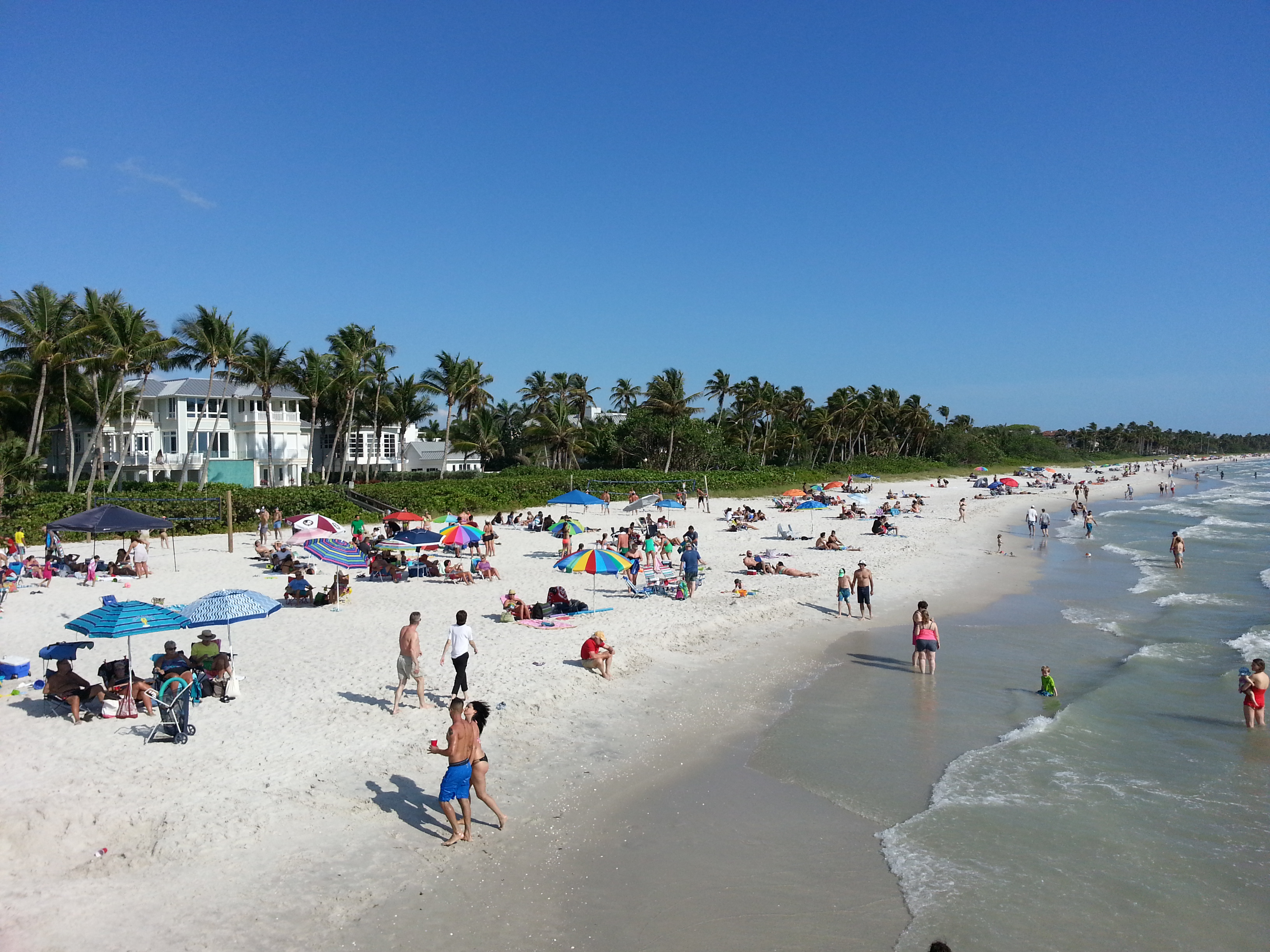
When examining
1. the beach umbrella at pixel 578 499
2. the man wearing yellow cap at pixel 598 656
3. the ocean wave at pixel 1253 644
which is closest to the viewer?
the man wearing yellow cap at pixel 598 656

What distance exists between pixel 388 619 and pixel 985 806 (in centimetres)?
1163

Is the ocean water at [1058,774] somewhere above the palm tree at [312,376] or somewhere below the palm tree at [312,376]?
below

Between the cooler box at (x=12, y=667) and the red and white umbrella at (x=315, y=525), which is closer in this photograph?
the cooler box at (x=12, y=667)

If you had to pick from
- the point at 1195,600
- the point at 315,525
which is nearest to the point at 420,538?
the point at 315,525

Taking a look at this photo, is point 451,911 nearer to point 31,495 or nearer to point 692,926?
point 692,926

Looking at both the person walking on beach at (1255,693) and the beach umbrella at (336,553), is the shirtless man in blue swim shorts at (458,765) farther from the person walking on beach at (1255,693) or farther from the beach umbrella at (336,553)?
the beach umbrella at (336,553)

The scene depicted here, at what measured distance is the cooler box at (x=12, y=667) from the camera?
11.3 metres

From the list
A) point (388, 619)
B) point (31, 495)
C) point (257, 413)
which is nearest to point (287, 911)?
point (388, 619)

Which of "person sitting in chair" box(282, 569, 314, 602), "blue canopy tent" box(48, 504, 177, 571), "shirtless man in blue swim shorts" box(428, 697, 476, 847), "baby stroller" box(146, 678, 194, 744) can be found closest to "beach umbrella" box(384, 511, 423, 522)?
"blue canopy tent" box(48, 504, 177, 571)

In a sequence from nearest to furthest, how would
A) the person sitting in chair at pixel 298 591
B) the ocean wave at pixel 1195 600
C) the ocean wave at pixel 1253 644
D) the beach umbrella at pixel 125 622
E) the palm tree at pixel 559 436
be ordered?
the beach umbrella at pixel 125 622 → the ocean wave at pixel 1253 644 → the person sitting in chair at pixel 298 591 → the ocean wave at pixel 1195 600 → the palm tree at pixel 559 436

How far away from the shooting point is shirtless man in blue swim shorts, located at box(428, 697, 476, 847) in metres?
7.64

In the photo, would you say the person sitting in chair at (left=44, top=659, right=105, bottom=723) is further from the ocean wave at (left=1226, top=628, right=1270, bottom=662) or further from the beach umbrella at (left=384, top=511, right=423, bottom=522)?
the ocean wave at (left=1226, top=628, right=1270, bottom=662)

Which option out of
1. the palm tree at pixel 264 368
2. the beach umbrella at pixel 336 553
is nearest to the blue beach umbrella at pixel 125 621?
the beach umbrella at pixel 336 553

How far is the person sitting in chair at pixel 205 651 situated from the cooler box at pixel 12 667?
2281 mm
